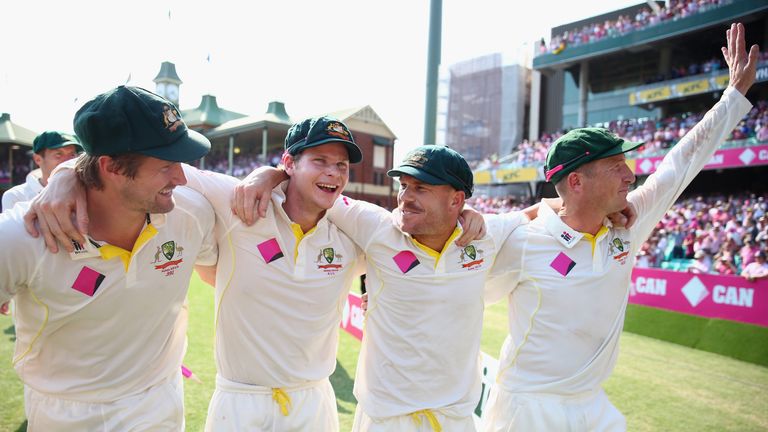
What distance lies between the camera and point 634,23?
2816cm

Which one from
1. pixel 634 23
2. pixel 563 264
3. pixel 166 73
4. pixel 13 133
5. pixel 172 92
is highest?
pixel 166 73

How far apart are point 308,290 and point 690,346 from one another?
8143mm

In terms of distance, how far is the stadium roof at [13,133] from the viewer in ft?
117

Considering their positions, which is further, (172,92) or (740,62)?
(172,92)

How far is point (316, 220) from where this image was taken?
3.03 metres

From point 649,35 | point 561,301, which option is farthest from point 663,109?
point 561,301

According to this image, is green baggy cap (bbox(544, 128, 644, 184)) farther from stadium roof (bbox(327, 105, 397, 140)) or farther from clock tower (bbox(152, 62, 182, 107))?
clock tower (bbox(152, 62, 182, 107))

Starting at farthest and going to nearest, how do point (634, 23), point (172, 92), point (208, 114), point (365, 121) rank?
point (172, 92), point (208, 114), point (365, 121), point (634, 23)

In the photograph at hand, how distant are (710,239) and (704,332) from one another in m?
7.61

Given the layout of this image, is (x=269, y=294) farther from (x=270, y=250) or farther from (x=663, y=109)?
(x=663, y=109)

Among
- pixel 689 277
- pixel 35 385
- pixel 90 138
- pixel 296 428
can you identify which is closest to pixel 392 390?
pixel 296 428

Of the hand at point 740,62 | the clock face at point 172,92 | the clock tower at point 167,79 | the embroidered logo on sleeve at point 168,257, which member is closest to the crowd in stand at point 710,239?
the hand at point 740,62

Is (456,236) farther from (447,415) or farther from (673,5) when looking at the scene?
(673,5)

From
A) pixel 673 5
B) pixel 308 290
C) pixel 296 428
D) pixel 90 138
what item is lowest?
pixel 296 428
